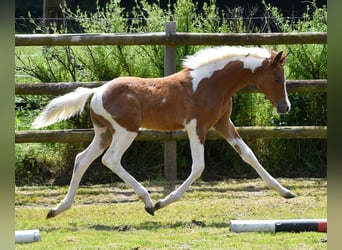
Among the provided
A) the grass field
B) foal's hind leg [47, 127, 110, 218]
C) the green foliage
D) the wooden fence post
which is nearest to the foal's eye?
the grass field

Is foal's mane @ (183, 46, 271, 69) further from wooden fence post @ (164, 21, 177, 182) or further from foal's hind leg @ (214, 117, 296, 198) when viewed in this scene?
wooden fence post @ (164, 21, 177, 182)

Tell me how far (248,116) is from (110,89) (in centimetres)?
305

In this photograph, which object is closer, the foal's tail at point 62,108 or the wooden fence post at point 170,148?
the foal's tail at point 62,108

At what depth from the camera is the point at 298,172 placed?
8203 millimetres

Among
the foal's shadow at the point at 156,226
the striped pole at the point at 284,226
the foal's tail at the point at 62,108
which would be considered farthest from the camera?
the foal's tail at the point at 62,108

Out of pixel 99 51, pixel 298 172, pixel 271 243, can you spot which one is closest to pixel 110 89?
pixel 271 243

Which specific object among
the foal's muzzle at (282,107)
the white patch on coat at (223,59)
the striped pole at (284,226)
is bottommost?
the striped pole at (284,226)

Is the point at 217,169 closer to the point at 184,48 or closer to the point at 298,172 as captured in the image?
the point at 298,172

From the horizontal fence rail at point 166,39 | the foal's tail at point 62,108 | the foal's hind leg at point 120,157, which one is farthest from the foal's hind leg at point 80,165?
the horizontal fence rail at point 166,39

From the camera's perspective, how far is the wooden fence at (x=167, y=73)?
7.38 meters

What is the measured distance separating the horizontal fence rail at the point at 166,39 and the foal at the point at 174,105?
5.38 feet

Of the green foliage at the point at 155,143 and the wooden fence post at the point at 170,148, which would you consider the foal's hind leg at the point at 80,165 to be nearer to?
the wooden fence post at the point at 170,148

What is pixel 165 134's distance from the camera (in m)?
7.55

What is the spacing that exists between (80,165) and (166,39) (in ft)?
8.20
